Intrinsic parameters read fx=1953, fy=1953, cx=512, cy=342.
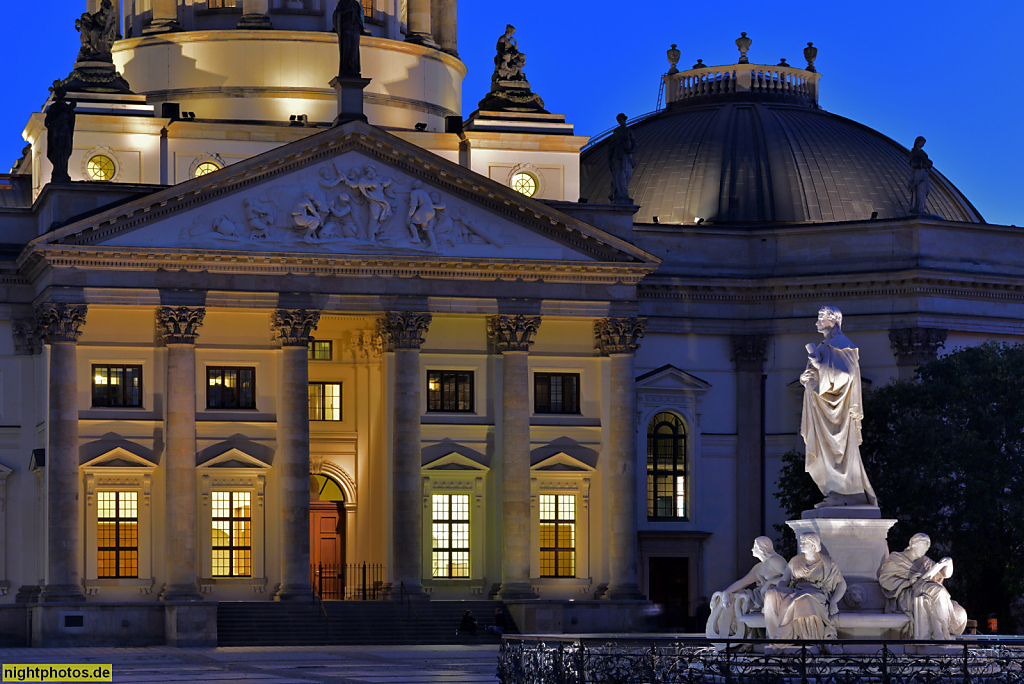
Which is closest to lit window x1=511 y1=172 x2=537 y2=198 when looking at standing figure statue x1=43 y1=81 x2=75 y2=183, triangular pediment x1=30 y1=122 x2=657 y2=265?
triangular pediment x1=30 y1=122 x2=657 y2=265

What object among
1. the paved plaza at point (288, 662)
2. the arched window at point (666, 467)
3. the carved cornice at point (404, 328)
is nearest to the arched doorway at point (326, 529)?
the carved cornice at point (404, 328)

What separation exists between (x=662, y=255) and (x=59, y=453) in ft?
74.1

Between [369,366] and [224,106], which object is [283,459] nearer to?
[369,366]

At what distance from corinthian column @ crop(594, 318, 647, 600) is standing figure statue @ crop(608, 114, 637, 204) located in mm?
4379

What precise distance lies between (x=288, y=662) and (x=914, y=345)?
27.7 meters

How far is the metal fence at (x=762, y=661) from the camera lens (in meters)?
26.5

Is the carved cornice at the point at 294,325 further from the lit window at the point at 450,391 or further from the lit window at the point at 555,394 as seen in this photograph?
the lit window at the point at 555,394

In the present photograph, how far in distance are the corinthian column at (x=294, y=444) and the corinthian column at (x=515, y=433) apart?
6.31m

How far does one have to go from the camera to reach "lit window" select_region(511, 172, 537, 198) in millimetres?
68562

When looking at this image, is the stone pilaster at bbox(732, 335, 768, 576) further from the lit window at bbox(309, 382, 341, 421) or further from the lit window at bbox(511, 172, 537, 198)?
the lit window at bbox(309, 382, 341, 421)

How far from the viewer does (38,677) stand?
41.8m

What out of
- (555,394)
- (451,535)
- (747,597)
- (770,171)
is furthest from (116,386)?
(747,597)

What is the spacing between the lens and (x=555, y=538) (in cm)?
6444

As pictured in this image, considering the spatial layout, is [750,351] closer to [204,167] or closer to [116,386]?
[204,167]
